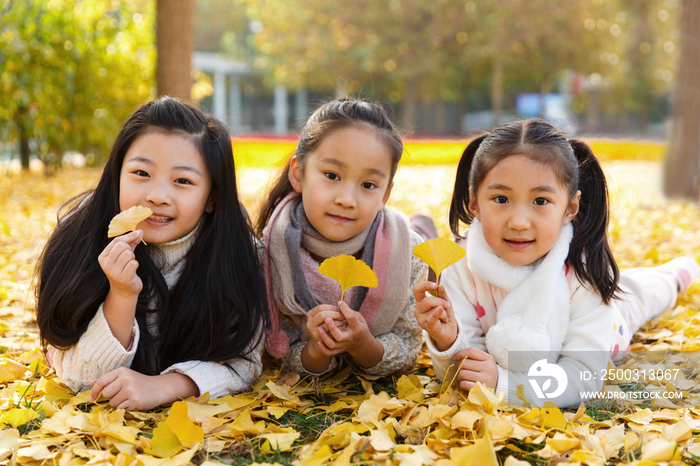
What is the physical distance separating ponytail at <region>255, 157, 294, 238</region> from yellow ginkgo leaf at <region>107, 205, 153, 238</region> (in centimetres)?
Result: 65

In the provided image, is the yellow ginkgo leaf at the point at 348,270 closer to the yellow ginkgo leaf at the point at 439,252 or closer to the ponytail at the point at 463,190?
the yellow ginkgo leaf at the point at 439,252

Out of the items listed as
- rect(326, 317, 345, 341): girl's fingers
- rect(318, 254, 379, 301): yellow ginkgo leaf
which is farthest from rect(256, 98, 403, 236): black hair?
rect(326, 317, 345, 341): girl's fingers

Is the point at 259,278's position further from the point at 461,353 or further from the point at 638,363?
the point at 638,363

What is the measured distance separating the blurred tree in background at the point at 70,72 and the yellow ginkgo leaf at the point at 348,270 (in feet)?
19.1

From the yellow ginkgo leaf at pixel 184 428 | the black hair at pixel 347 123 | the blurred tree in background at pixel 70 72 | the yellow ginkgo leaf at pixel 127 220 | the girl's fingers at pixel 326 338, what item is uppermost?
the blurred tree in background at pixel 70 72

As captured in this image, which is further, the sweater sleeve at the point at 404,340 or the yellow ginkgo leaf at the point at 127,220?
the sweater sleeve at the point at 404,340

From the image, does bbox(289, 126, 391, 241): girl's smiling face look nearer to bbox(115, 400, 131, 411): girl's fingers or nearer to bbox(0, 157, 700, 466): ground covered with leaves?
bbox(0, 157, 700, 466): ground covered with leaves

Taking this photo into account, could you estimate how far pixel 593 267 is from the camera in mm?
1968

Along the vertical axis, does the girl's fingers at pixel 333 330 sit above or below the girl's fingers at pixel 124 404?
above

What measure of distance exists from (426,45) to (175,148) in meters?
20.6

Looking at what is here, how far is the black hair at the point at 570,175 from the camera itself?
1.88 metres

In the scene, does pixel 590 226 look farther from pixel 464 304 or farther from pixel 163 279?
pixel 163 279

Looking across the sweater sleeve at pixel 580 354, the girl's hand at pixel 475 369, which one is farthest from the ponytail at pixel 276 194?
the sweater sleeve at pixel 580 354

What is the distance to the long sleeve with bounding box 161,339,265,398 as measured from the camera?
1.80 meters
